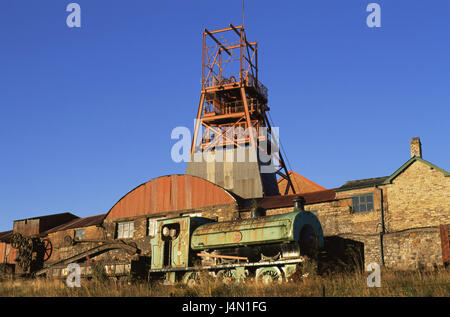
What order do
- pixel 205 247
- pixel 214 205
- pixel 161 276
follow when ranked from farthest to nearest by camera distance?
1. pixel 214 205
2. pixel 161 276
3. pixel 205 247

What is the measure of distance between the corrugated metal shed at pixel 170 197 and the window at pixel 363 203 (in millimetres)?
6923

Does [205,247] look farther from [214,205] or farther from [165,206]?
[165,206]

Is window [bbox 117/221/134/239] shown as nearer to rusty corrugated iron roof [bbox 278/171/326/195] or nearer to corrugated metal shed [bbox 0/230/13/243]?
corrugated metal shed [bbox 0/230/13/243]

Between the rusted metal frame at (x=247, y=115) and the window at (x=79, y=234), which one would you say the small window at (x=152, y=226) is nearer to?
the window at (x=79, y=234)

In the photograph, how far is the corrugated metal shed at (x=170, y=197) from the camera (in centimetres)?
2972

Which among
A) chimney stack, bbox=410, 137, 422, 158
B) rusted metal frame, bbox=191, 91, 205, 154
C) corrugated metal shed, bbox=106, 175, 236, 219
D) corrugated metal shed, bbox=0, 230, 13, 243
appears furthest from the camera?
corrugated metal shed, bbox=0, 230, 13, 243

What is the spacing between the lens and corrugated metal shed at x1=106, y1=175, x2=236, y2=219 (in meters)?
29.7

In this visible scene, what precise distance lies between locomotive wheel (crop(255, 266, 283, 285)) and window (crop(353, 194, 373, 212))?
8442 millimetres

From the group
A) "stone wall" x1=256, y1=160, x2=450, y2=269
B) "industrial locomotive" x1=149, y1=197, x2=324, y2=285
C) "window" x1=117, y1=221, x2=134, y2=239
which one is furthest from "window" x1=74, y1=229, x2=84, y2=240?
"stone wall" x1=256, y1=160, x2=450, y2=269
